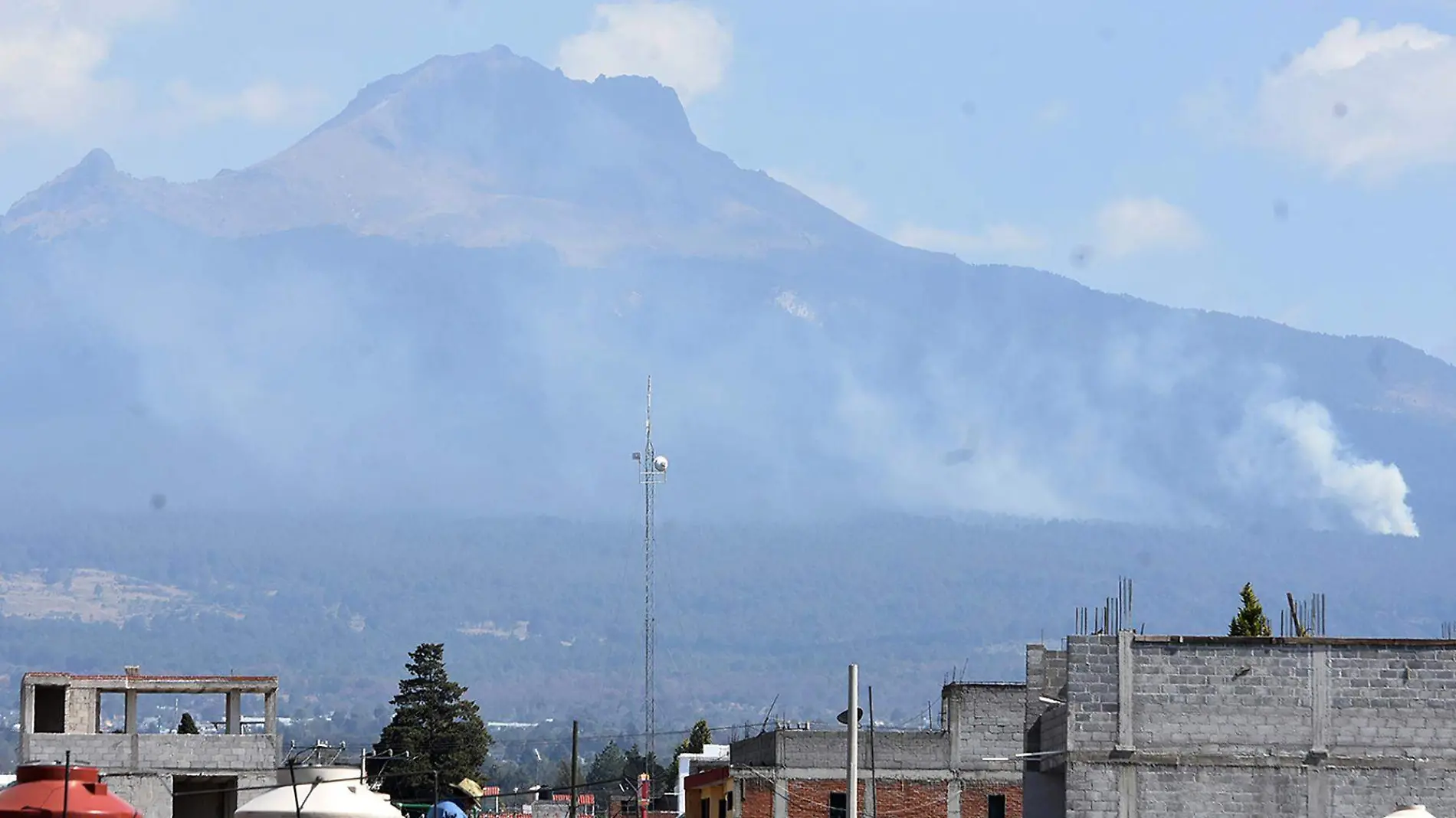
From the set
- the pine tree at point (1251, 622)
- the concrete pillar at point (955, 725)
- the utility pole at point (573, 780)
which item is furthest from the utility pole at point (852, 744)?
the utility pole at point (573, 780)

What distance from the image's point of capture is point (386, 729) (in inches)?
5271

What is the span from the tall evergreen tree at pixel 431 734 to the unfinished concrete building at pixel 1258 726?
80.4 meters

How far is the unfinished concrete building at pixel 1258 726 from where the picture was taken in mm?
47469

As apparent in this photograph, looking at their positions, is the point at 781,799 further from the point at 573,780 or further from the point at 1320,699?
the point at 1320,699

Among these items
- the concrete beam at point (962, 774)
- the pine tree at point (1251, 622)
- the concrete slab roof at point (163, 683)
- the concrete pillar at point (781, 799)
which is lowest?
the concrete pillar at point (781, 799)

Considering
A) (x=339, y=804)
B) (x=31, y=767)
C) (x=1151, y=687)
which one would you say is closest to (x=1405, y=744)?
(x=1151, y=687)

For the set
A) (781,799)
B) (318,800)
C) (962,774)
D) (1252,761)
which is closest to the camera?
(318,800)

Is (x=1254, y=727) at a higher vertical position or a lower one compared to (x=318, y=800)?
higher

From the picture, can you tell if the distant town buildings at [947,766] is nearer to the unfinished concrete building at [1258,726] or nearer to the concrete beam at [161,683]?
the concrete beam at [161,683]

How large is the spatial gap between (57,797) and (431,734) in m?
100

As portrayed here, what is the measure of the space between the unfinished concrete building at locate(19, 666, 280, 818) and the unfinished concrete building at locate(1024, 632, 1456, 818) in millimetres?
40294

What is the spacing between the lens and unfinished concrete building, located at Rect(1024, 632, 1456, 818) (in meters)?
47.5

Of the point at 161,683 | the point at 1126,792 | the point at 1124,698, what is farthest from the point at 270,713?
the point at 1124,698

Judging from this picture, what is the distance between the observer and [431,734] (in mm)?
134750
